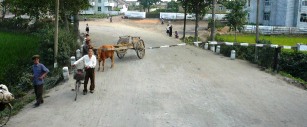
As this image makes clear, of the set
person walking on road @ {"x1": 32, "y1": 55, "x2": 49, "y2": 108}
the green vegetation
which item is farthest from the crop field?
the green vegetation

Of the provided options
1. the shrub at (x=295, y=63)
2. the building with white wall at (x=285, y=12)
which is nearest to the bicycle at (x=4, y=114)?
the shrub at (x=295, y=63)

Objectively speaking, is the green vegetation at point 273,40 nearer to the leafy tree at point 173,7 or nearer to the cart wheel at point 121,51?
the cart wheel at point 121,51

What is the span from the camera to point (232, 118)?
35.2 feet

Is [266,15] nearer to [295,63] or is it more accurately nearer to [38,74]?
[295,63]

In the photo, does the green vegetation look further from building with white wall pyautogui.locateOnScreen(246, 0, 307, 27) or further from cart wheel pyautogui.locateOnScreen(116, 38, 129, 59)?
cart wheel pyautogui.locateOnScreen(116, 38, 129, 59)

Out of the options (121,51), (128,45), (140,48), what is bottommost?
(121,51)

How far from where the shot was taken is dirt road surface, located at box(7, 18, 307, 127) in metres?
10.4

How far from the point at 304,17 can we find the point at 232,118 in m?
46.6

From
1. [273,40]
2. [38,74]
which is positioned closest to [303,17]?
[273,40]

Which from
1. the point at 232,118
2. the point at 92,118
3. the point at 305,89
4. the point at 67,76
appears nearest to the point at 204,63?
the point at 305,89

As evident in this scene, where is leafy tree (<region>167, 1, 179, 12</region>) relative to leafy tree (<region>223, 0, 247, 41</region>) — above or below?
above

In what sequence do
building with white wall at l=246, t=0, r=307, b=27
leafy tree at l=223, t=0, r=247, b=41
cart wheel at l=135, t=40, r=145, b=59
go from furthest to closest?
1. building with white wall at l=246, t=0, r=307, b=27
2. leafy tree at l=223, t=0, r=247, b=41
3. cart wheel at l=135, t=40, r=145, b=59

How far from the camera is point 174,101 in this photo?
12367mm

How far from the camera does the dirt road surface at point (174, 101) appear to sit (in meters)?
10.4
